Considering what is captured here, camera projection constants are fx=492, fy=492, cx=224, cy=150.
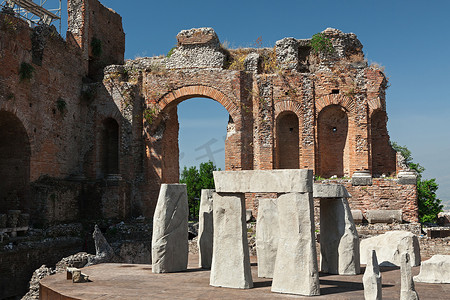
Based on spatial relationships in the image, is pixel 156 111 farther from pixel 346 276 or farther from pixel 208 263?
pixel 346 276

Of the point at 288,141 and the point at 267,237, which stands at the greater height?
the point at 288,141

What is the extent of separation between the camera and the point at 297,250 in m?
7.30

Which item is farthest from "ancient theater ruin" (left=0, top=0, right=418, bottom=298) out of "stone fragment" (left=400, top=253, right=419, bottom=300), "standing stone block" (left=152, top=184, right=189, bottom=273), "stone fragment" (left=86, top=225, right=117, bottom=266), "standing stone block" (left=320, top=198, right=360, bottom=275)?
"stone fragment" (left=400, top=253, right=419, bottom=300)

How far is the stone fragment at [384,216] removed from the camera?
623 inches

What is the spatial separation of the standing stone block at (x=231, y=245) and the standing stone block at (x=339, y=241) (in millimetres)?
2226

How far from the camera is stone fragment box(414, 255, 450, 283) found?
28.4 ft

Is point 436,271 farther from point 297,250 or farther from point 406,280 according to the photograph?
point 297,250

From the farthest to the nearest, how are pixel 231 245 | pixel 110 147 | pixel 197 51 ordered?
pixel 110 147 → pixel 197 51 → pixel 231 245

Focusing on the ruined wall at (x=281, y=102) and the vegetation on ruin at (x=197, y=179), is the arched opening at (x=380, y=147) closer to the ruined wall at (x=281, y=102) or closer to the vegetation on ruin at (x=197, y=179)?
the ruined wall at (x=281, y=102)

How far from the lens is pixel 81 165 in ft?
62.5

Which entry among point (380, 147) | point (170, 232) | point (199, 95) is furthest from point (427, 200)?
point (170, 232)

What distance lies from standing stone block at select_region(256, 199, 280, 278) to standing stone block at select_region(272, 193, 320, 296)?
1.88 meters

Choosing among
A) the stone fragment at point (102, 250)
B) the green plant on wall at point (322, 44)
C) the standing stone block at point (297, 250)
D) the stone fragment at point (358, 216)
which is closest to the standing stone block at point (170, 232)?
the standing stone block at point (297, 250)

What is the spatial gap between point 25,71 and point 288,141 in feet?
31.8
